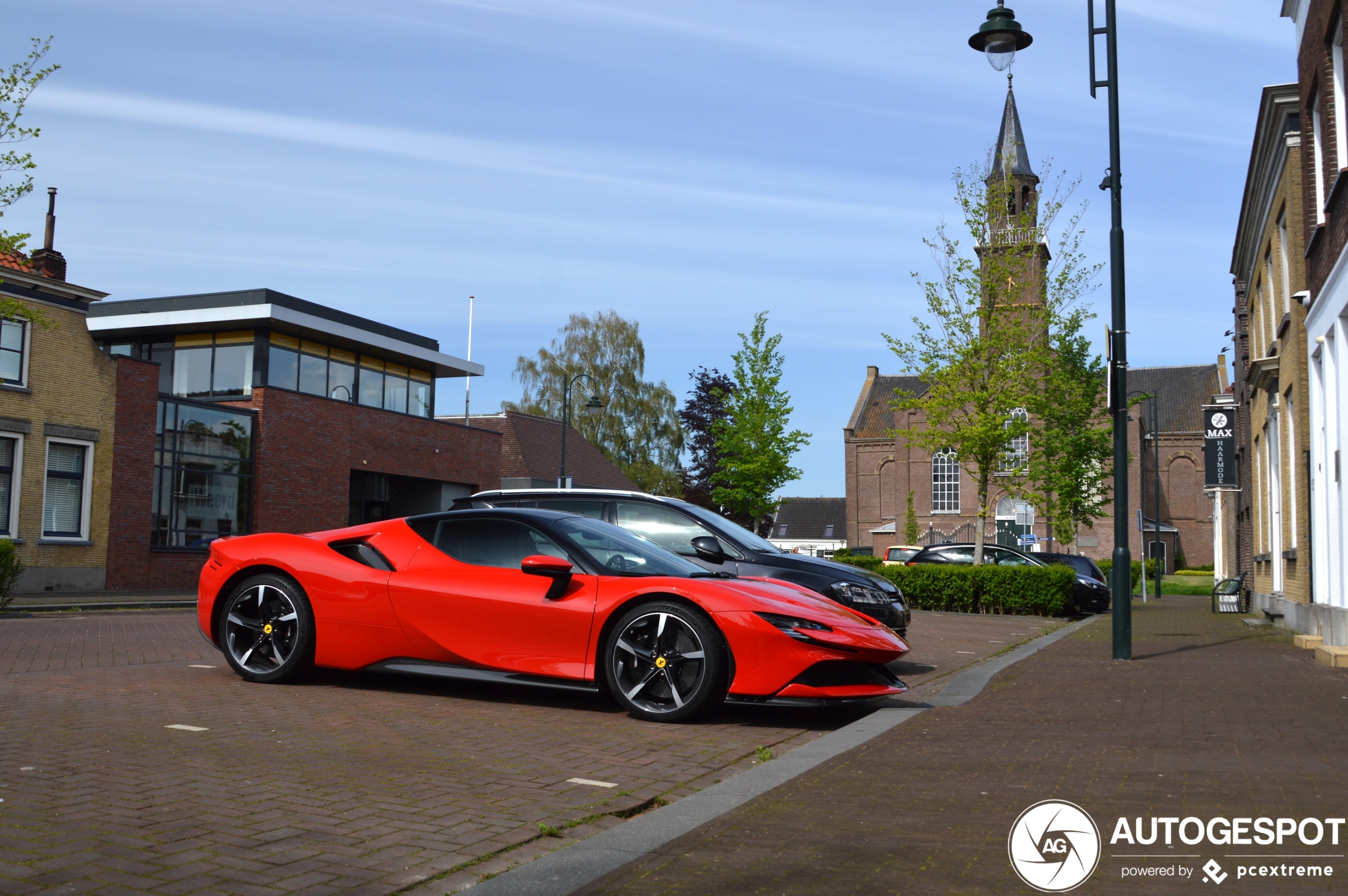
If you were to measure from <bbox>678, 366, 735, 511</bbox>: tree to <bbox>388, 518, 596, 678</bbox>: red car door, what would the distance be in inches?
2177

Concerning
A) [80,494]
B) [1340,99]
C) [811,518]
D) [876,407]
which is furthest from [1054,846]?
[811,518]

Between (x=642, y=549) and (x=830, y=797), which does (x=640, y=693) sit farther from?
(x=830, y=797)

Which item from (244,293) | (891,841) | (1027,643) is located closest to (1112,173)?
(1027,643)

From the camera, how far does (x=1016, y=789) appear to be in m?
4.70

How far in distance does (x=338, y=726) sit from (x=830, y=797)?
9.78ft

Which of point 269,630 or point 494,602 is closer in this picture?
point 494,602

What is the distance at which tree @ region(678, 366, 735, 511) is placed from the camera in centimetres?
6431

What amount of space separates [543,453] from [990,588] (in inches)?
1191

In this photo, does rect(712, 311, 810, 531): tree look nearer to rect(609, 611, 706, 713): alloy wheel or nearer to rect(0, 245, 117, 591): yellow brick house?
rect(0, 245, 117, 591): yellow brick house

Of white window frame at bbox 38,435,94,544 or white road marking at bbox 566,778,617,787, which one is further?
white window frame at bbox 38,435,94,544

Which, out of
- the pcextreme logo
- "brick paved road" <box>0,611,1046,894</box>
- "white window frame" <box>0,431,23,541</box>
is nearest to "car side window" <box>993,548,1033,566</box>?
"brick paved road" <box>0,611,1046,894</box>

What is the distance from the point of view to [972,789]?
4.71 meters

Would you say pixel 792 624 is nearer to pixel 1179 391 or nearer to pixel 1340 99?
→ pixel 1340 99

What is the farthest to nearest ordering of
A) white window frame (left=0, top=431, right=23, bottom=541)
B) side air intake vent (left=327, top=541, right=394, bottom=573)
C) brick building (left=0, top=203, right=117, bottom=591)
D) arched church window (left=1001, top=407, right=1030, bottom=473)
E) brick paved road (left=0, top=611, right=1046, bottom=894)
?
arched church window (left=1001, top=407, right=1030, bottom=473) → brick building (left=0, top=203, right=117, bottom=591) → white window frame (left=0, top=431, right=23, bottom=541) → side air intake vent (left=327, top=541, right=394, bottom=573) → brick paved road (left=0, top=611, right=1046, bottom=894)
